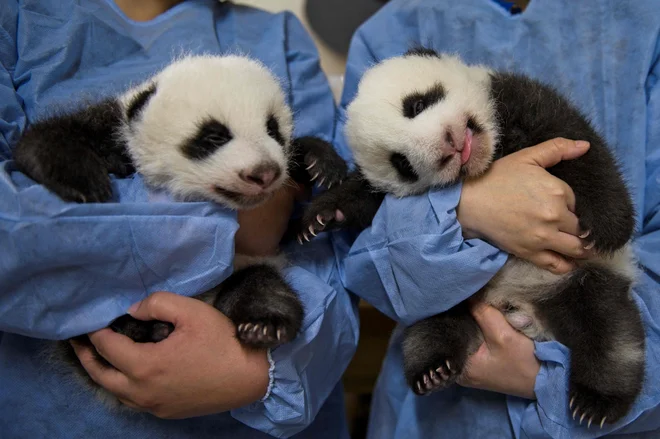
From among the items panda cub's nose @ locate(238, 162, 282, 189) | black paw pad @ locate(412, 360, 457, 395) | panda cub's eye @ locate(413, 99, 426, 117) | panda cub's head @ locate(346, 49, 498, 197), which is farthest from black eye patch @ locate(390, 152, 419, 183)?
black paw pad @ locate(412, 360, 457, 395)

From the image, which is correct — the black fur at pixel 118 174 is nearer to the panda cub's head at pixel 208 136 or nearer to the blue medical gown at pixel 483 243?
the panda cub's head at pixel 208 136

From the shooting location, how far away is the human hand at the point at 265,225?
135 cm

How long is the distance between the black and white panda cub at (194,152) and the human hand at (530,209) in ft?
1.50

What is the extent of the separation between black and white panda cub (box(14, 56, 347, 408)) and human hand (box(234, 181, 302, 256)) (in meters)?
0.09

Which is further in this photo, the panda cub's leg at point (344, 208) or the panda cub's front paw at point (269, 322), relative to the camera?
the panda cub's leg at point (344, 208)

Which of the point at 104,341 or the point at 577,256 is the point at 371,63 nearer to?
the point at 577,256

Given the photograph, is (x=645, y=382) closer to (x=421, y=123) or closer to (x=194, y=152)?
(x=421, y=123)

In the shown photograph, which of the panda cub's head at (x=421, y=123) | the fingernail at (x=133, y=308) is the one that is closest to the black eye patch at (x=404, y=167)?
the panda cub's head at (x=421, y=123)

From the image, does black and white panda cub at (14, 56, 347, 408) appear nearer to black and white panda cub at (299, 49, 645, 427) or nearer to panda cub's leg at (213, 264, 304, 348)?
panda cub's leg at (213, 264, 304, 348)

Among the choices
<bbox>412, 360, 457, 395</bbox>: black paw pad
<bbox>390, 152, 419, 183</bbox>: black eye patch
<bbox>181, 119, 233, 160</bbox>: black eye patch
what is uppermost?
<bbox>181, 119, 233, 160</bbox>: black eye patch

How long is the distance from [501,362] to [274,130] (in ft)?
2.45

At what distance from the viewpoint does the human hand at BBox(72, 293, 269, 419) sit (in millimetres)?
1138

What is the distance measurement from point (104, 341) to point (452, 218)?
0.79 meters

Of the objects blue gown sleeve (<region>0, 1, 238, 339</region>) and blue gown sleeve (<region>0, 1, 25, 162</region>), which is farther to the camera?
blue gown sleeve (<region>0, 1, 25, 162</region>)
